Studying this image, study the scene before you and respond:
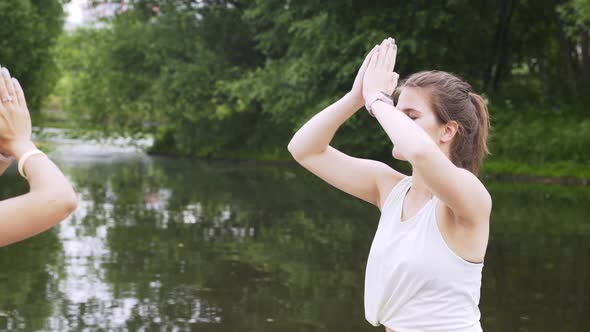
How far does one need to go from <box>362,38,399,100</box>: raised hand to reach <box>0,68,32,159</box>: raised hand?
1156 mm

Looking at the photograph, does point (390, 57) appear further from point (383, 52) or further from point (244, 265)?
point (244, 265)

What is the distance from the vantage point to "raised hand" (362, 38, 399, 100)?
9.86 feet

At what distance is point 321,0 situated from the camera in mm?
29797

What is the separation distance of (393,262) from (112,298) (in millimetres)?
6687

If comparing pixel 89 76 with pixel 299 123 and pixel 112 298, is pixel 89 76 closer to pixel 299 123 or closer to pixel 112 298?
pixel 299 123

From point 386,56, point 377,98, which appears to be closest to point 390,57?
point 386,56

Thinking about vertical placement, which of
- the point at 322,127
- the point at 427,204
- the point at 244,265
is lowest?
the point at 244,265

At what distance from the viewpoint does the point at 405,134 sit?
2785mm

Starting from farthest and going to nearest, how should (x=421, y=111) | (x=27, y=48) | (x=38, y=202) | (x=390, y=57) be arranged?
(x=27, y=48) < (x=421, y=111) < (x=390, y=57) < (x=38, y=202)

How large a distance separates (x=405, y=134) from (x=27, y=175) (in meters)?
1.12

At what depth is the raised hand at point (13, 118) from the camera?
230cm

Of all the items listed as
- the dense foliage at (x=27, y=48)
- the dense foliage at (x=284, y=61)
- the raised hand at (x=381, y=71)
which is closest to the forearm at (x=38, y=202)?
the raised hand at (x=381, y=71)

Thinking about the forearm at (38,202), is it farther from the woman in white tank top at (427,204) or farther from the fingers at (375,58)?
the fingers at (375,58)

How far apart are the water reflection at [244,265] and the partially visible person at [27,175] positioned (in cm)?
576
